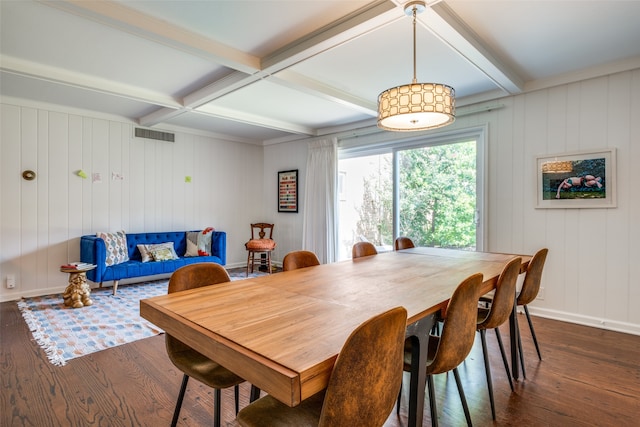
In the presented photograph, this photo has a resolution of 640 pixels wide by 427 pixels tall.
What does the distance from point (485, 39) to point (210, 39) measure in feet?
7.04

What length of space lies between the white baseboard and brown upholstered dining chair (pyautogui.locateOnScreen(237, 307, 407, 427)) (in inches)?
126

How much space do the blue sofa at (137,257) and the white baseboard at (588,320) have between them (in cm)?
426

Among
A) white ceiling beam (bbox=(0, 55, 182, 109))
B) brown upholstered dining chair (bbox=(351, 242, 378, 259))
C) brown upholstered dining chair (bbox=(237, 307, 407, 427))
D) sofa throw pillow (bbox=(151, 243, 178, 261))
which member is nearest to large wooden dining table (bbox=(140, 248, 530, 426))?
brown upholstered dining chair (bbox=(237, 307, 407, 427))

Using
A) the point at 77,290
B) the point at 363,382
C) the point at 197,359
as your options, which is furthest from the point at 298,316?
the point at 77,290

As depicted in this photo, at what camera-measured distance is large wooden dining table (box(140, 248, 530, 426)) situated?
0.89 metres

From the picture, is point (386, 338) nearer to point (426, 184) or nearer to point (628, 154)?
point (628, 154)

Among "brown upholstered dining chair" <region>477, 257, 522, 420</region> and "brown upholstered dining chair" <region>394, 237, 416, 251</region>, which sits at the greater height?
"brown upholstered dining chair" <region>394, 237, 416, 251</region>

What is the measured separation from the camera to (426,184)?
4484 millimetres

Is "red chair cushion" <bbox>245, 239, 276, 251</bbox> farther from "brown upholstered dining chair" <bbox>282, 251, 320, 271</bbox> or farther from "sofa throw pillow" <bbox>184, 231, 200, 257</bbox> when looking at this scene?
"brown upholstered dining chair" <bbox>282, 251, 320, 271</bbox>

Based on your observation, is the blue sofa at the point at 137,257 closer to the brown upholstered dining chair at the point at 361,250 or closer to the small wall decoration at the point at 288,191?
the small wall decoration at the point at 288,191

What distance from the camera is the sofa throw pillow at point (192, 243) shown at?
203 inches

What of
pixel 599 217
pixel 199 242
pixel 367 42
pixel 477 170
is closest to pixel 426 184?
pixel 477 170

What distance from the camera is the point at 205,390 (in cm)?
213

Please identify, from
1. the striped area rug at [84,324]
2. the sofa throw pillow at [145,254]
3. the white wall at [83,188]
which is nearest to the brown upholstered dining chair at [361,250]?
the striped area rug at [84,324]
